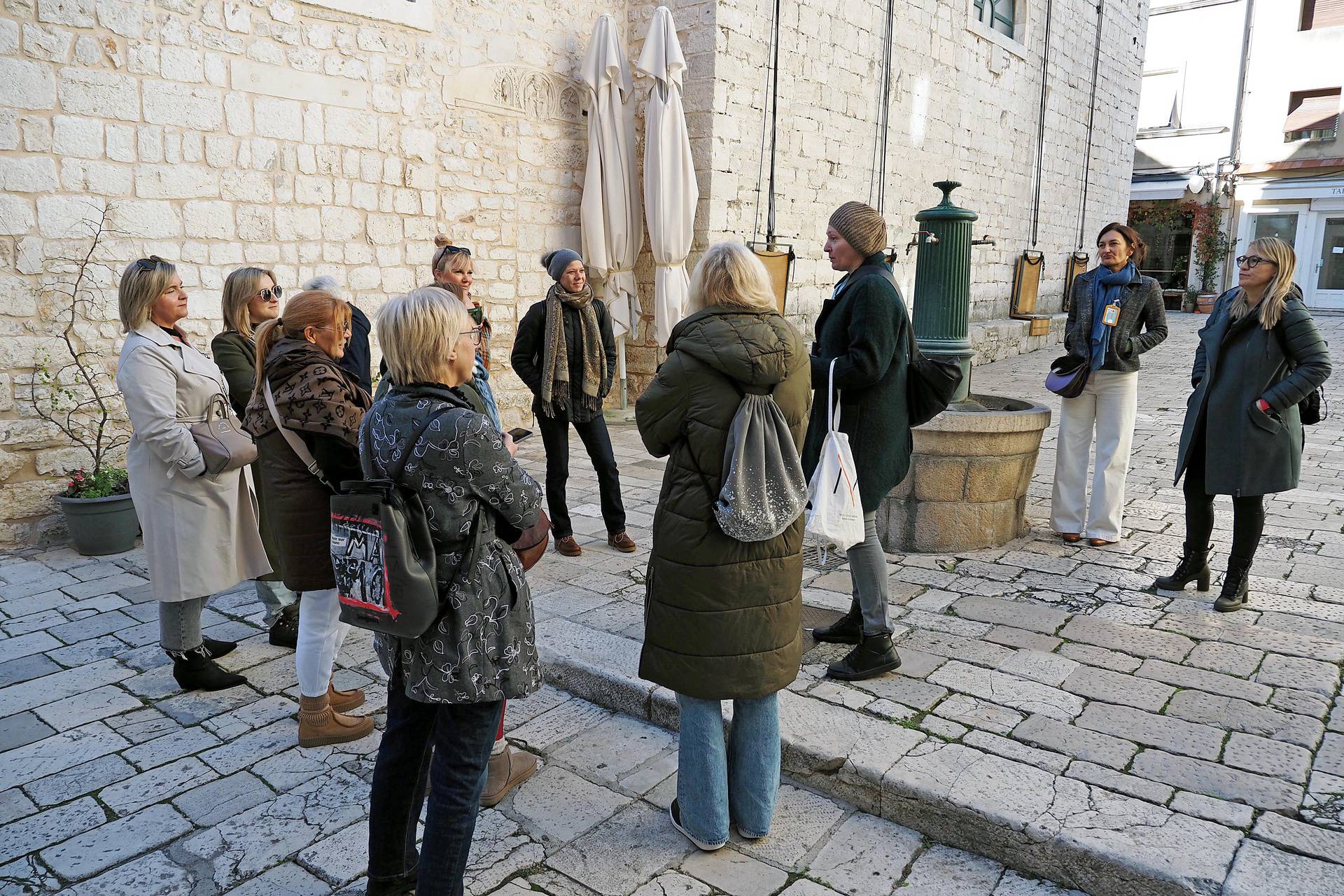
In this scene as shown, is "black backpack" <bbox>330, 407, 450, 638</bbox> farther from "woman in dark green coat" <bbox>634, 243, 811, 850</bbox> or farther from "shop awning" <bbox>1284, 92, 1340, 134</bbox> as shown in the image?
"shop awning" <bbox>1284, 92, 1340, 134</bbox>

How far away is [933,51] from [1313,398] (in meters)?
9.45

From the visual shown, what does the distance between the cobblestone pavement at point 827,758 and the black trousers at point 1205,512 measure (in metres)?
0.30

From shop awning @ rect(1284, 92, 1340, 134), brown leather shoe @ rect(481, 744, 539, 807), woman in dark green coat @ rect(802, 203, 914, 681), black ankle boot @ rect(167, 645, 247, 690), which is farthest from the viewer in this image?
shop awning @ rect(1284, 92, 1340, 134)

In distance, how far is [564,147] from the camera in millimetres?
8430

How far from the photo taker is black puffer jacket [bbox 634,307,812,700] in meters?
2.40

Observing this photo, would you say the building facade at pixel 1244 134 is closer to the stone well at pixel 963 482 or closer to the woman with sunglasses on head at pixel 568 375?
the stone well at pixel 963 482

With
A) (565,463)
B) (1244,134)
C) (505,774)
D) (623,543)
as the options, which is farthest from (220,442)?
(1244,134)

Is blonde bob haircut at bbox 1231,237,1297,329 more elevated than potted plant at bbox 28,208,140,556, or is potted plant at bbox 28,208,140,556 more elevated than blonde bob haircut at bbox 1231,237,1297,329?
blonde bob haircut at bbox 1231,237,1297,329

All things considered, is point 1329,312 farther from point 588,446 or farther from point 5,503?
point 5,503

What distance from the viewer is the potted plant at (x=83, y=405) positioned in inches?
205

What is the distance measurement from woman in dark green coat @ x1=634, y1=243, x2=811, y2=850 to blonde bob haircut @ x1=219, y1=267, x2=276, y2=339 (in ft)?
7.24

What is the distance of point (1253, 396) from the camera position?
4051 millimetres

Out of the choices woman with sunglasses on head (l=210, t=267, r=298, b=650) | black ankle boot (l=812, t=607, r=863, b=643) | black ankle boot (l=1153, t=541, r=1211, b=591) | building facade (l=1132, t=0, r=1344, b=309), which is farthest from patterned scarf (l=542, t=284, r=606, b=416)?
building facade (l=1132, t=0, r=1344, b=309)

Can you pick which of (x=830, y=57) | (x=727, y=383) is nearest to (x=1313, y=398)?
(x=727, y=383)
